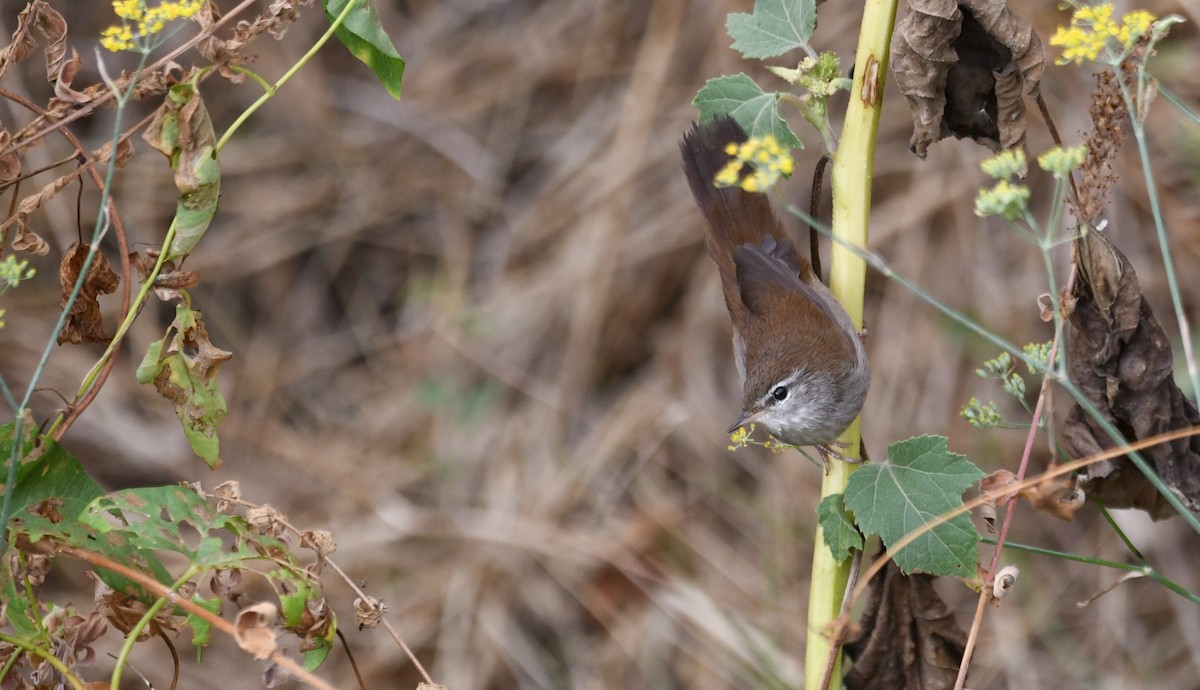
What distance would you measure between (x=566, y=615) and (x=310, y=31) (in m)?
3.66

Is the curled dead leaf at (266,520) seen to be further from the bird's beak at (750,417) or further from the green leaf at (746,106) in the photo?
the bird's beak at (750,417)

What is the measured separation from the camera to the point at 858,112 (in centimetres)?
190

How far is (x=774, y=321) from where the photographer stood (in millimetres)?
3168

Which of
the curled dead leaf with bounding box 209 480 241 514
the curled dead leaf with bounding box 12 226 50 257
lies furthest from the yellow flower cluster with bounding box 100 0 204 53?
the curled dead leaf with bounding box 209 480 241 514

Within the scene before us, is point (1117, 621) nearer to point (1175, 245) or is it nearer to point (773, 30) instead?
point (1175, 245)

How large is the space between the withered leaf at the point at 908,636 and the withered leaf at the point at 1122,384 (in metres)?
0.37

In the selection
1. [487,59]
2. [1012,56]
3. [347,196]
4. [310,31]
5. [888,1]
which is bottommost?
[347,196]

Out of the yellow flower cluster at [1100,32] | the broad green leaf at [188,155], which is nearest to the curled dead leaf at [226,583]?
the broad green leaf at [188,155]

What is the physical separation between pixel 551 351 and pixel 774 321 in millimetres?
3296

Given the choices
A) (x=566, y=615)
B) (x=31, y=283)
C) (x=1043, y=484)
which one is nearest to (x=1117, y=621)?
(x=566, y=615)

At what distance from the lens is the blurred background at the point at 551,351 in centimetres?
523

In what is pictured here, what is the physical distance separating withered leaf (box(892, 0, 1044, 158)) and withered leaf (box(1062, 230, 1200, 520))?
273mm

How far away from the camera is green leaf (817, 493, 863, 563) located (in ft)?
6.16

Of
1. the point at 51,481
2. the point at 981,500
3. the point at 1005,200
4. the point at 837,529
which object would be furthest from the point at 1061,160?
the point at 51,481
